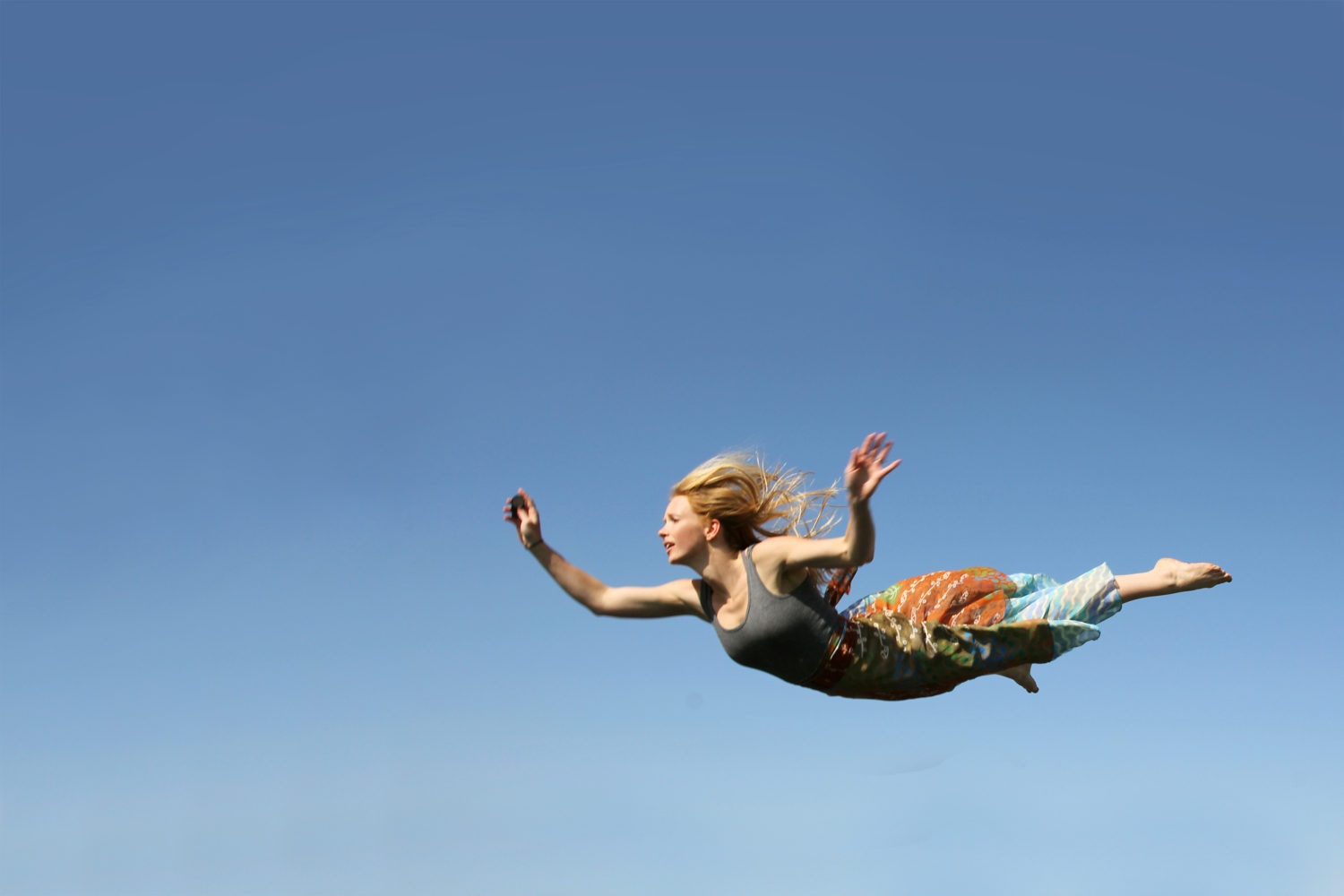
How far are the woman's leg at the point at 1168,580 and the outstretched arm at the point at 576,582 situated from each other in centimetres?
316

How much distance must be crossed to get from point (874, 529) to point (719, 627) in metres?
1.66

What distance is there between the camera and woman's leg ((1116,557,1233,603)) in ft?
27.7

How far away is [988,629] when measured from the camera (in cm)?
847

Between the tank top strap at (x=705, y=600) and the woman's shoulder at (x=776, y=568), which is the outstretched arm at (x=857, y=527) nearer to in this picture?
the woman's shoulder at (x=776, y=568)

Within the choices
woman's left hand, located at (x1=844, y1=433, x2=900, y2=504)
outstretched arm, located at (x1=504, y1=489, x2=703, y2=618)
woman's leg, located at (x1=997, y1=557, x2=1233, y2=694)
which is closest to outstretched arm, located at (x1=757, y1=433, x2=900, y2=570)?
woman's left hand, located at (x1=844, y1=433, x2=900, y2=504)

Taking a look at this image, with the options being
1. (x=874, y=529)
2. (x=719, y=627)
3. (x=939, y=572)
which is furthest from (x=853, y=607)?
(x=874, y=529)

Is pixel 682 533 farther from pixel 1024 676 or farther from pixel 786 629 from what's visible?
pixel 1024 676

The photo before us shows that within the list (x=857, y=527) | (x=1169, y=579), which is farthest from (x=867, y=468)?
(x=1169, y=579)

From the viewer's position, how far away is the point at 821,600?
8180 millimetres

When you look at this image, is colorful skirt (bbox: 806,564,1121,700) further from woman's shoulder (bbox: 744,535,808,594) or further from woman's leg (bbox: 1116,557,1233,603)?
woman's shoulder (bbox: 744,535,808,594)

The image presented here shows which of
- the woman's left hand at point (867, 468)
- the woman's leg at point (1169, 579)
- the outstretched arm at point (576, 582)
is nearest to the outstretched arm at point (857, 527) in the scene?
the woman's left hand at point (867, 468)

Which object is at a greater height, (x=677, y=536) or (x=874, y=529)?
(x=677, y=536)

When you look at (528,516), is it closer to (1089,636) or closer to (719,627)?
(719,627)

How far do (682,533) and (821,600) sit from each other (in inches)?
40.8
